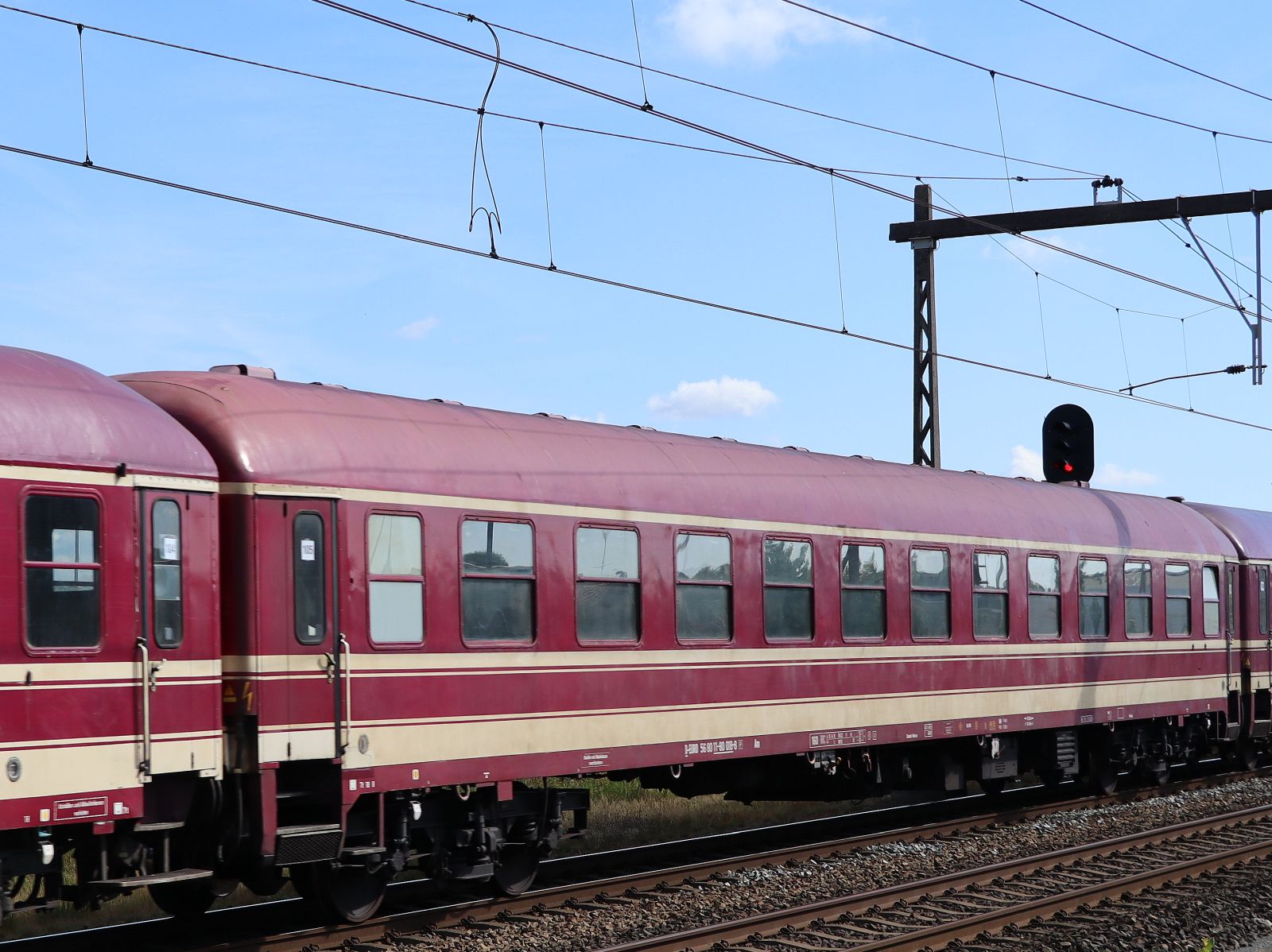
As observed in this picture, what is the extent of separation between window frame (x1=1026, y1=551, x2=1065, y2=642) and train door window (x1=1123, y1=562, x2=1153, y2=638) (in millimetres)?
1706

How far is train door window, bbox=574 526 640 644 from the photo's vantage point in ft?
42.7

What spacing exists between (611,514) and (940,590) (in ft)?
17.3

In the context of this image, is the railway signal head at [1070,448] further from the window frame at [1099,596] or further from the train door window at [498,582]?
the train door window at [498,582]

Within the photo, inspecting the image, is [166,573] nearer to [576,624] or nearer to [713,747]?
[576,624]

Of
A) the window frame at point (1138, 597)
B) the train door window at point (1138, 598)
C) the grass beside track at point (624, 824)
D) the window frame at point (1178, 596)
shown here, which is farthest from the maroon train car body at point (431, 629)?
the window frame at point (1178, 596)

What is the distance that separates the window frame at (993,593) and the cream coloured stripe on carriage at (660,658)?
0.09 m

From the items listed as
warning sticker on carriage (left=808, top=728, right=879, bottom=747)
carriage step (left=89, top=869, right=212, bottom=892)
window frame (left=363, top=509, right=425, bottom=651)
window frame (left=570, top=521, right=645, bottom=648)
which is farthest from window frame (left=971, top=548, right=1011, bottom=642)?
carriage step (left=89, top=869, right=212, bottom=892)

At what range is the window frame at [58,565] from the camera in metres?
9.22

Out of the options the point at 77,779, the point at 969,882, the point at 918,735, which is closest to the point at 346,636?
the point at 77,779

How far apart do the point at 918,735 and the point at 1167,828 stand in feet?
8.61

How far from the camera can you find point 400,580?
1146cm

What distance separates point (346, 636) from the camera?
10992mm

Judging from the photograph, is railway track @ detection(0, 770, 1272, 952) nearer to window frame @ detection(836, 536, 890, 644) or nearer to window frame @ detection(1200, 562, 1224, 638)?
window frame @ detection(836, 536, 890, 644)

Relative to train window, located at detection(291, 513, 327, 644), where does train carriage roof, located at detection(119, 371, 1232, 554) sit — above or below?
above
